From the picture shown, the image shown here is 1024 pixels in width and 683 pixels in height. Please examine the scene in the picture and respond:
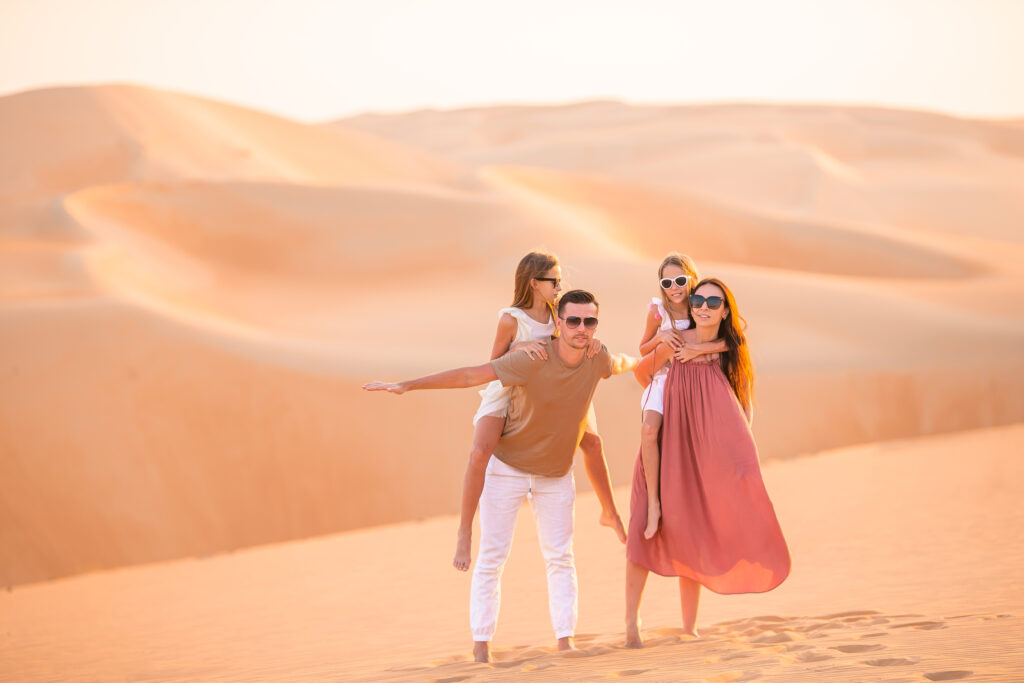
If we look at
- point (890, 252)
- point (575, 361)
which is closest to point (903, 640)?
point (575, 361)

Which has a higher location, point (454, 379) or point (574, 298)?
point (574, 298)

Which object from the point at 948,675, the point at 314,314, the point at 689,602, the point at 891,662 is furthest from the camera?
the point at 314,314

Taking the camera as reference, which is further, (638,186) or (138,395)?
(638,186)

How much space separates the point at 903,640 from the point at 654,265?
17.0 metres

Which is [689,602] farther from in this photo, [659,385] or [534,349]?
[534,349]

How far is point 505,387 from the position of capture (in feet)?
18.5

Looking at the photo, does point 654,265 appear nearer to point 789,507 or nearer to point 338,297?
point 338,297

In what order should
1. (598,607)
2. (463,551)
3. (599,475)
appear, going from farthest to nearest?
(598,607) < (599,475) < (463,551)

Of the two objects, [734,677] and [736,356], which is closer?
[734,677]

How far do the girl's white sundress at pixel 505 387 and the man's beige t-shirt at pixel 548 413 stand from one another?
48 millimetres

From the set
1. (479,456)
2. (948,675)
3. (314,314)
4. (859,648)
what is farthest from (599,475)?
(314,314)

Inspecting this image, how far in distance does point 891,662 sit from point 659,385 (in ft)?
5.94

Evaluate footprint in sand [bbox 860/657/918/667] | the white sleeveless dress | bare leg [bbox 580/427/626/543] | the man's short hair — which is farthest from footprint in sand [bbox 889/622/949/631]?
the man's short hair

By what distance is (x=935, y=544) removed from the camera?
913 cm
